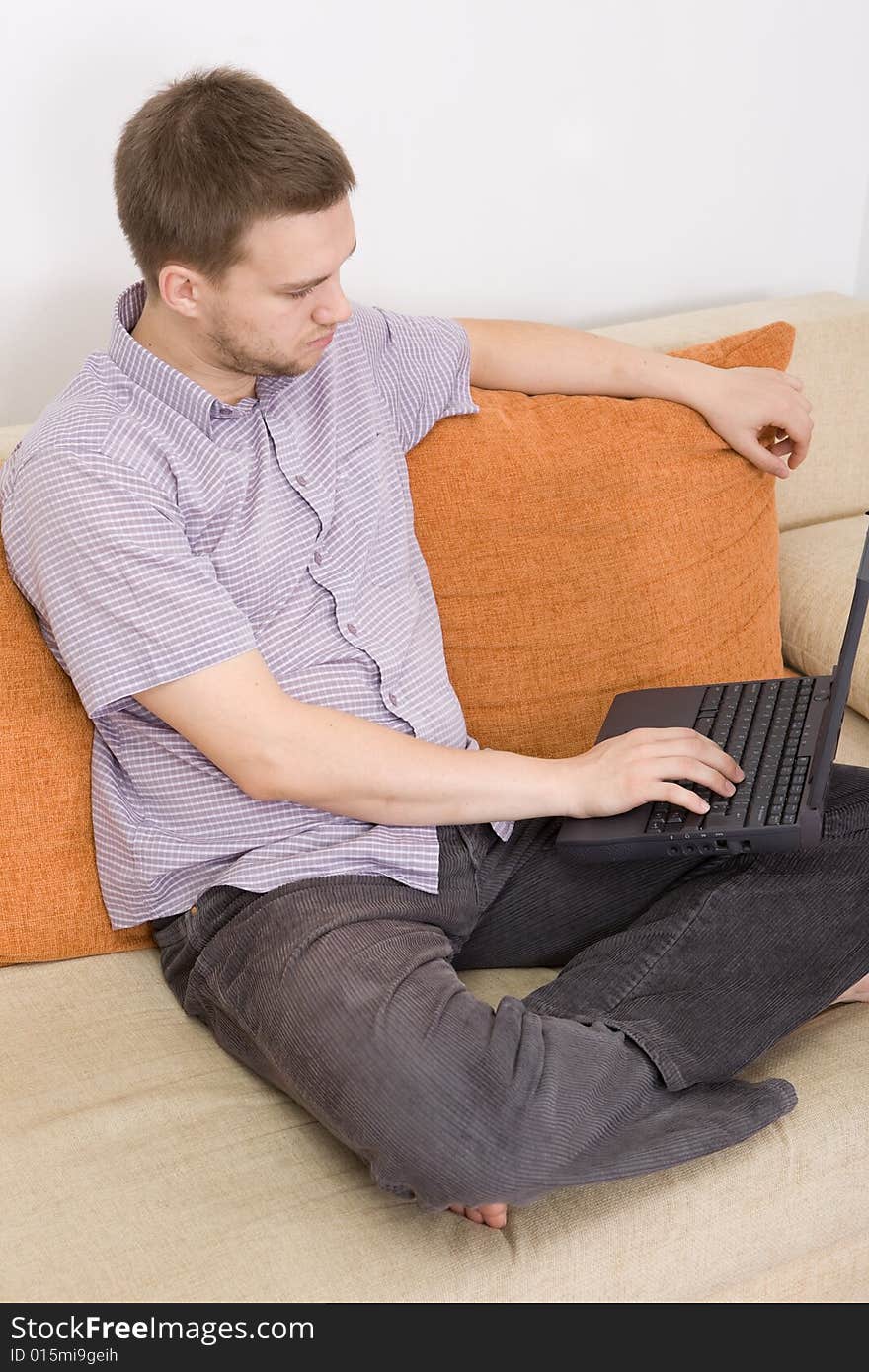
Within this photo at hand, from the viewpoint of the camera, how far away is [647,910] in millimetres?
1563

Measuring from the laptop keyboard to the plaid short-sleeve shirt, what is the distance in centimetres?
24

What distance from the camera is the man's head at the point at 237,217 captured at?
1.38 meters

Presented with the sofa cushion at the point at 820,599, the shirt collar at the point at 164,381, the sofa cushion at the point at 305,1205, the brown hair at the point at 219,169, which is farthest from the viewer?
the sofa cushion at the point at 820,599

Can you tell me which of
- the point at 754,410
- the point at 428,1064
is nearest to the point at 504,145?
the point at 754,410

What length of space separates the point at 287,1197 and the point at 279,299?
824 mm

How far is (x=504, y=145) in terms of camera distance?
7.00 ft

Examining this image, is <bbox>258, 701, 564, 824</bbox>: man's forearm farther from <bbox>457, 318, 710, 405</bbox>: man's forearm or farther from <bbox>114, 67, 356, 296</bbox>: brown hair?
<bbox>457, 318, 710, 405</bbox>: man's forearm

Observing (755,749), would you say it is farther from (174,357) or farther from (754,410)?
(174,357)

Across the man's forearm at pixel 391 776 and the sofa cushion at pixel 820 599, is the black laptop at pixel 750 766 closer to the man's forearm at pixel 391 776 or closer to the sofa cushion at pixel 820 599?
the man's forearm at pixel 391 776

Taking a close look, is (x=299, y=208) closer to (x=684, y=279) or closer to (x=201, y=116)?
(x=201, y=116)

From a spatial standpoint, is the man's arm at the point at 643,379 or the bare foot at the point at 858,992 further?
the man's arm at the point at 643,379

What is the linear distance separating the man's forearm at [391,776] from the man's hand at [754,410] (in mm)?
559

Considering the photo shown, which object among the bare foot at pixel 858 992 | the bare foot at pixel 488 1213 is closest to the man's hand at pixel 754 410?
the bare foot at pixel 858 992
